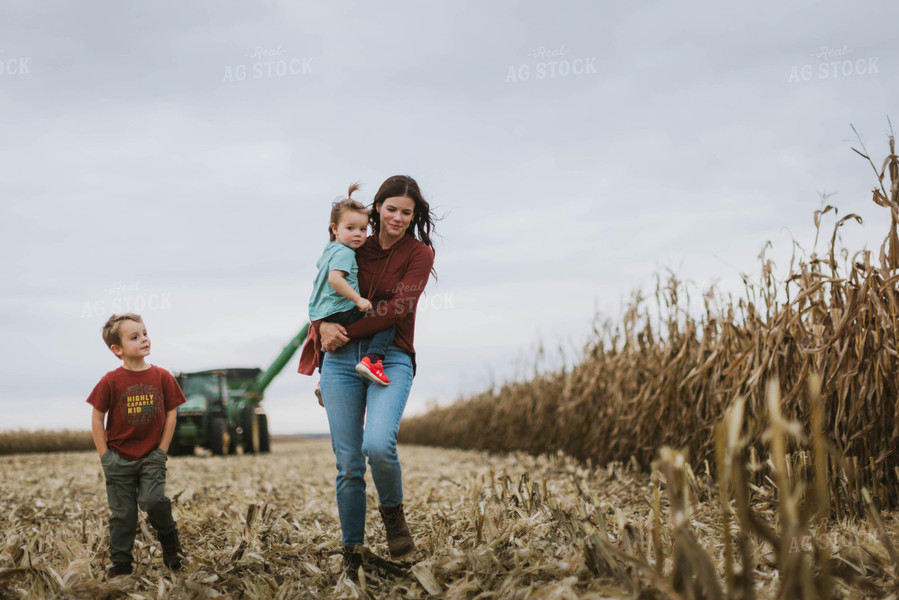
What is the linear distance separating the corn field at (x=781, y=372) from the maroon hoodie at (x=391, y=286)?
132 cm

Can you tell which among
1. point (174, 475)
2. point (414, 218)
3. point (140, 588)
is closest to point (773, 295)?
point (414, 218)

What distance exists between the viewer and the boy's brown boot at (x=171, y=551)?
3520mm

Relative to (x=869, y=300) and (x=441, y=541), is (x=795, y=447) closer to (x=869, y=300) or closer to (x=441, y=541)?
(x=869, y=300)

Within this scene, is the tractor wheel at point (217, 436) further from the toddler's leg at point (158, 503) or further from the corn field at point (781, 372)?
the toddler's leg at point (158, 503)

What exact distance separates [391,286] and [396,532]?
110 cm

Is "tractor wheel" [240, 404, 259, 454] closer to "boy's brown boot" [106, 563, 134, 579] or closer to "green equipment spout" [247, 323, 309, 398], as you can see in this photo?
"green equipment spout" [247, 323, 309, 398]

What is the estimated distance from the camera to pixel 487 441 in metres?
14.4

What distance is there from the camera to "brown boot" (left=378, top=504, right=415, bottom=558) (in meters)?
3.17

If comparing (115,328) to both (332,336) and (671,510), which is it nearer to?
(332,336)

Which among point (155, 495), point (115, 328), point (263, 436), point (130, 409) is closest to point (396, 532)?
point (155, 495)

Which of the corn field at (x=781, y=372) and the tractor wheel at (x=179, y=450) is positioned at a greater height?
the corn field at (x=781, y=372)

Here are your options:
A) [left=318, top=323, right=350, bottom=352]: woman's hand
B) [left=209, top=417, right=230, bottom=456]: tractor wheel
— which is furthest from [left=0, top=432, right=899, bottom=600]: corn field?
[left=209, top=417, right=230, bottom=456]: tractor wheel

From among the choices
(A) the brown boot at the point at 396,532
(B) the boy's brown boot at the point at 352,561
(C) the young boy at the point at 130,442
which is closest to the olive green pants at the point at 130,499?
(C) the young boy at the point at 130,442

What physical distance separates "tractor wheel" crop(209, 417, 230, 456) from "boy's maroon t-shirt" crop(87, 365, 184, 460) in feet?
37.3
